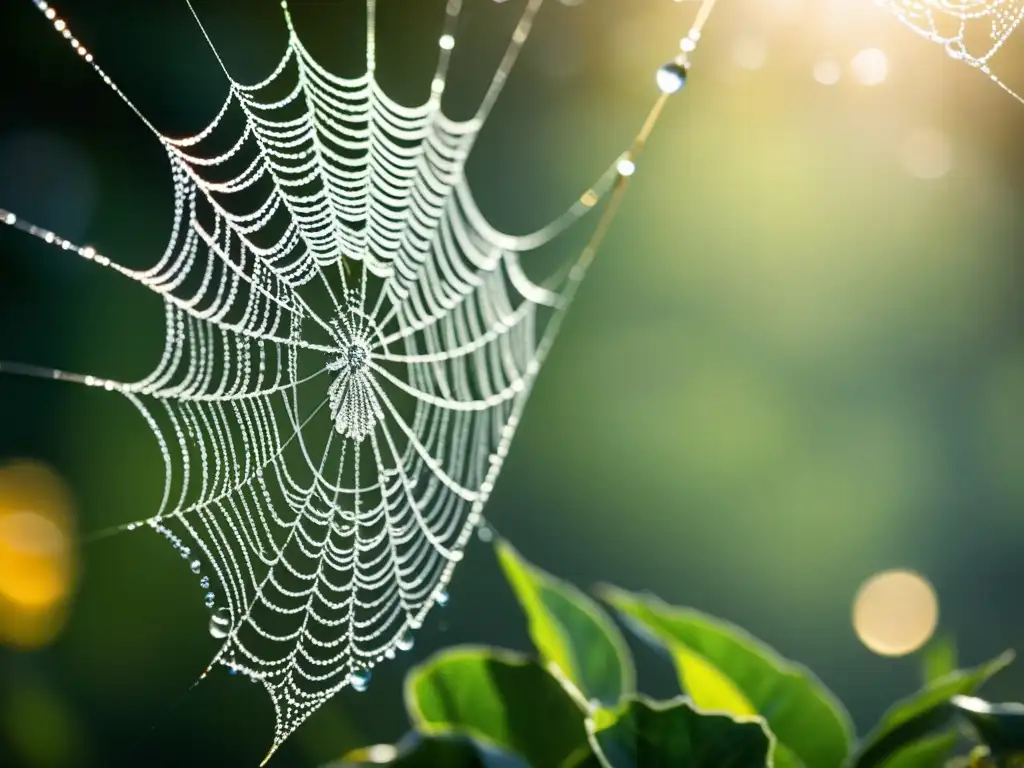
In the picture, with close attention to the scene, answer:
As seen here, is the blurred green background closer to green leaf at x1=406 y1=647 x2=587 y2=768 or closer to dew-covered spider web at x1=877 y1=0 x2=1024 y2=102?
dew-covered spider web at x1=877 y1=0 x2=1024 y2=102

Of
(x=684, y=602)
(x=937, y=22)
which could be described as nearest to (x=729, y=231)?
(x=684, y=602)

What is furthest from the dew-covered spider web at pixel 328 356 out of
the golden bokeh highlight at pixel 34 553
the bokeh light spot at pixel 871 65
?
the bokeh light spot at pixel 871 65

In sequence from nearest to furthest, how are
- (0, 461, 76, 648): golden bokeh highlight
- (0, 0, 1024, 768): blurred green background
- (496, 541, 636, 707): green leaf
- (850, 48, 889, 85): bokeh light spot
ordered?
(496, 541, 636, 707): green leaf → (850, 48, 889, 85): bokeh light spot → (0, 461, 76, 648): golden bokeh highlight → (0, 0, 1024, 768): blurred green background

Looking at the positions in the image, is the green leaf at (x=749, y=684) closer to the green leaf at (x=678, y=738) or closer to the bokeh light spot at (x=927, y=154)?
the green leaf at (x=678, y=738)

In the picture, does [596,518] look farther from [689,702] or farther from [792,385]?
[689,702]

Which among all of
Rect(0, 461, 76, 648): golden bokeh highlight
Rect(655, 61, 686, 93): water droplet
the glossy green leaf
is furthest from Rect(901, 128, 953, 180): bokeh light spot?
the glossy green leaf

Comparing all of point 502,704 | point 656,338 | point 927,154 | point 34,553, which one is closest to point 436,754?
point 502,704

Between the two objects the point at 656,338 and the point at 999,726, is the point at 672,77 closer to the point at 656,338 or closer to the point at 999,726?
the point at 999,726
